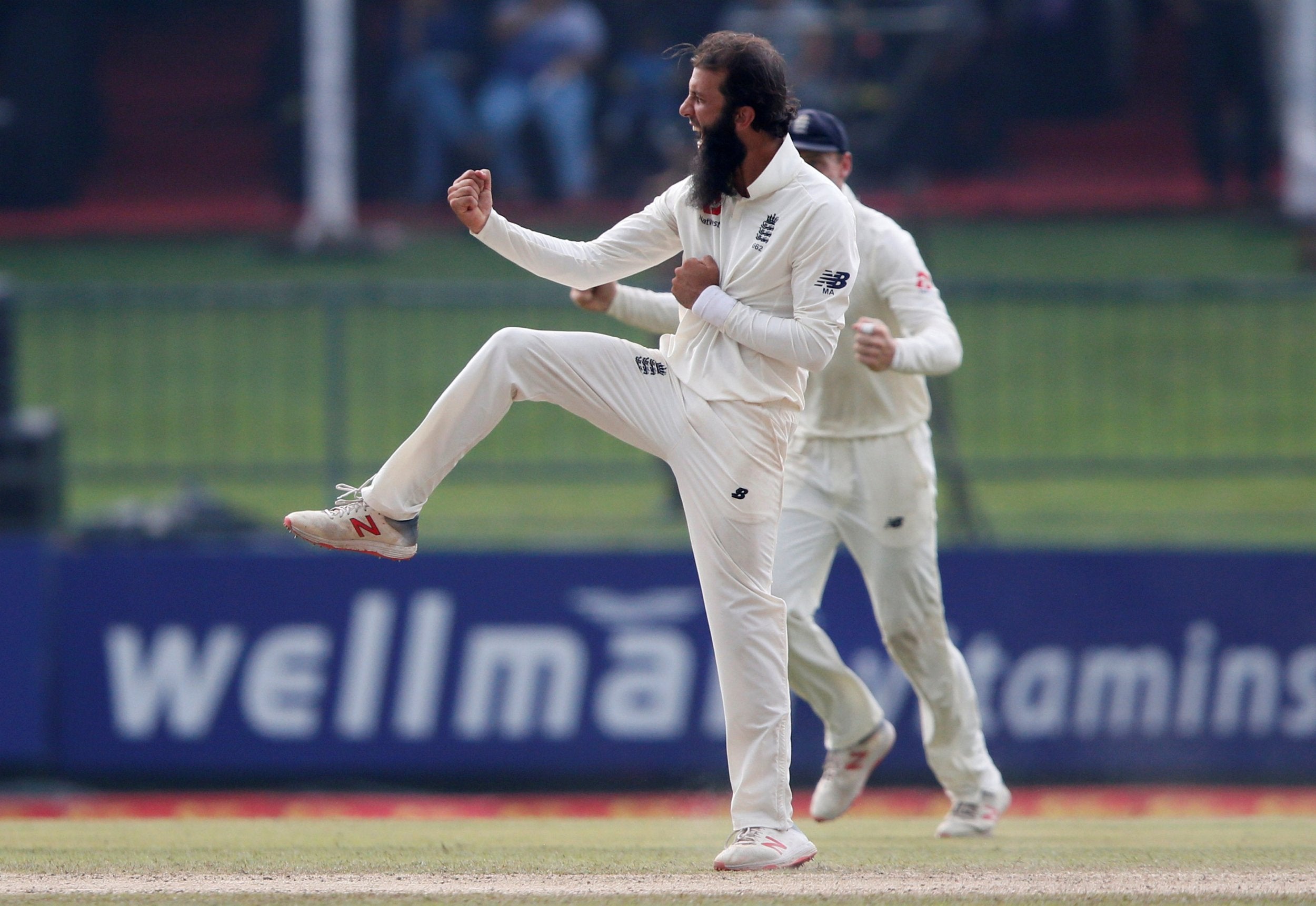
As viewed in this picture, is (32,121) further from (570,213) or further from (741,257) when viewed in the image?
(741,257)

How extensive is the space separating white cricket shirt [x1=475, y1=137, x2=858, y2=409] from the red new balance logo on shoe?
87cm

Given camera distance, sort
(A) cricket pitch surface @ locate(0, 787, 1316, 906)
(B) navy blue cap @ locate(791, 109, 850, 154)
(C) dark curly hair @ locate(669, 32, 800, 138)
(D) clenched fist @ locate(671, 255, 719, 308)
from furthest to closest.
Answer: (B) navy blue cap @ locate(791, 109, 850, 154)
(D) clenched fist @ locate(671, 255, 719, 308)
(C) dark curly hair @ locate(669, 32, 800, 138)
(A) cricket pitch surface @ locate(0, 787, 1316, 906)

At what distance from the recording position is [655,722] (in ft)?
32.8

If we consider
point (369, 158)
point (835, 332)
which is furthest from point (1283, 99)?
point (835, 332)

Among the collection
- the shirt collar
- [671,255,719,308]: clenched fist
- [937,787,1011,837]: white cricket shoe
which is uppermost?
the shirt collar

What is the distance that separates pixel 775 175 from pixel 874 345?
713 millimetres

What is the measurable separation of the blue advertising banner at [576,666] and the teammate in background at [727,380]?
14.6ft

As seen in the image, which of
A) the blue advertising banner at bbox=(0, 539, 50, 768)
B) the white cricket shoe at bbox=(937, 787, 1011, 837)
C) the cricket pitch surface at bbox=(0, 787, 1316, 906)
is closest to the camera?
the cricket pitch surface at bbox=(0, 787, 1316, 906)

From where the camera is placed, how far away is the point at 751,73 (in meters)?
5.25

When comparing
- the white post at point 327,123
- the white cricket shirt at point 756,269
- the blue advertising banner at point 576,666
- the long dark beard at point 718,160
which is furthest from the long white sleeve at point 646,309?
the white post at point 327,123

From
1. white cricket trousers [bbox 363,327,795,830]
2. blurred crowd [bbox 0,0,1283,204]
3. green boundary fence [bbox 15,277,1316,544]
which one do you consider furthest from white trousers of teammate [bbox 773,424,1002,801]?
blurred crowd [bbox 0,0,1283,204]

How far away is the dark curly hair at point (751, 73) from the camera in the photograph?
5238 millimetres

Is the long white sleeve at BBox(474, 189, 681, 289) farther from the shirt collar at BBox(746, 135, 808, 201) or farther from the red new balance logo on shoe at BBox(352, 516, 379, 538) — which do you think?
the red new balance logo on shoe at BBox(352, 516, 379, 538)

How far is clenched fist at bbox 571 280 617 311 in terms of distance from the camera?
600cm
